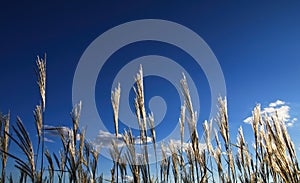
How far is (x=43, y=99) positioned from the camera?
→ 8.06ft

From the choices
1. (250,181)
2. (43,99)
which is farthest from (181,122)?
(43,99)

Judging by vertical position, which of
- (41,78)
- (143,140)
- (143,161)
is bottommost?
(143,161)

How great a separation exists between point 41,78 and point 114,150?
1240mm

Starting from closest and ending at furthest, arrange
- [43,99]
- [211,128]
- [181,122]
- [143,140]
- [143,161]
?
[43,99] → [143,161] → [143,140] → [181,122] → [211,128]

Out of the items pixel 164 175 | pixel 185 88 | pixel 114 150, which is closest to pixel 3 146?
pixel 114 150

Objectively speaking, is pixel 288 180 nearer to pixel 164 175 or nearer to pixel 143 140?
pixel 143 140

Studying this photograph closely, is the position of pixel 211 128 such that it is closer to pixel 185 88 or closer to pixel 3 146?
pixel 185 88

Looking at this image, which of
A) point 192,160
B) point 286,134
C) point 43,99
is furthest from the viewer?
point 192,160

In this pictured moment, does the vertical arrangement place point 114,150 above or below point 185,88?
below

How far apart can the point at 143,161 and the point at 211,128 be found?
5.45ft

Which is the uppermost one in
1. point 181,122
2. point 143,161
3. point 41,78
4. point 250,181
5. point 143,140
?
point 41,78

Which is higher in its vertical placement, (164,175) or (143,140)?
(143,140)

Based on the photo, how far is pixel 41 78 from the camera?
2.58 meters

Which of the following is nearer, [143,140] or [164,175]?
[143,140]
